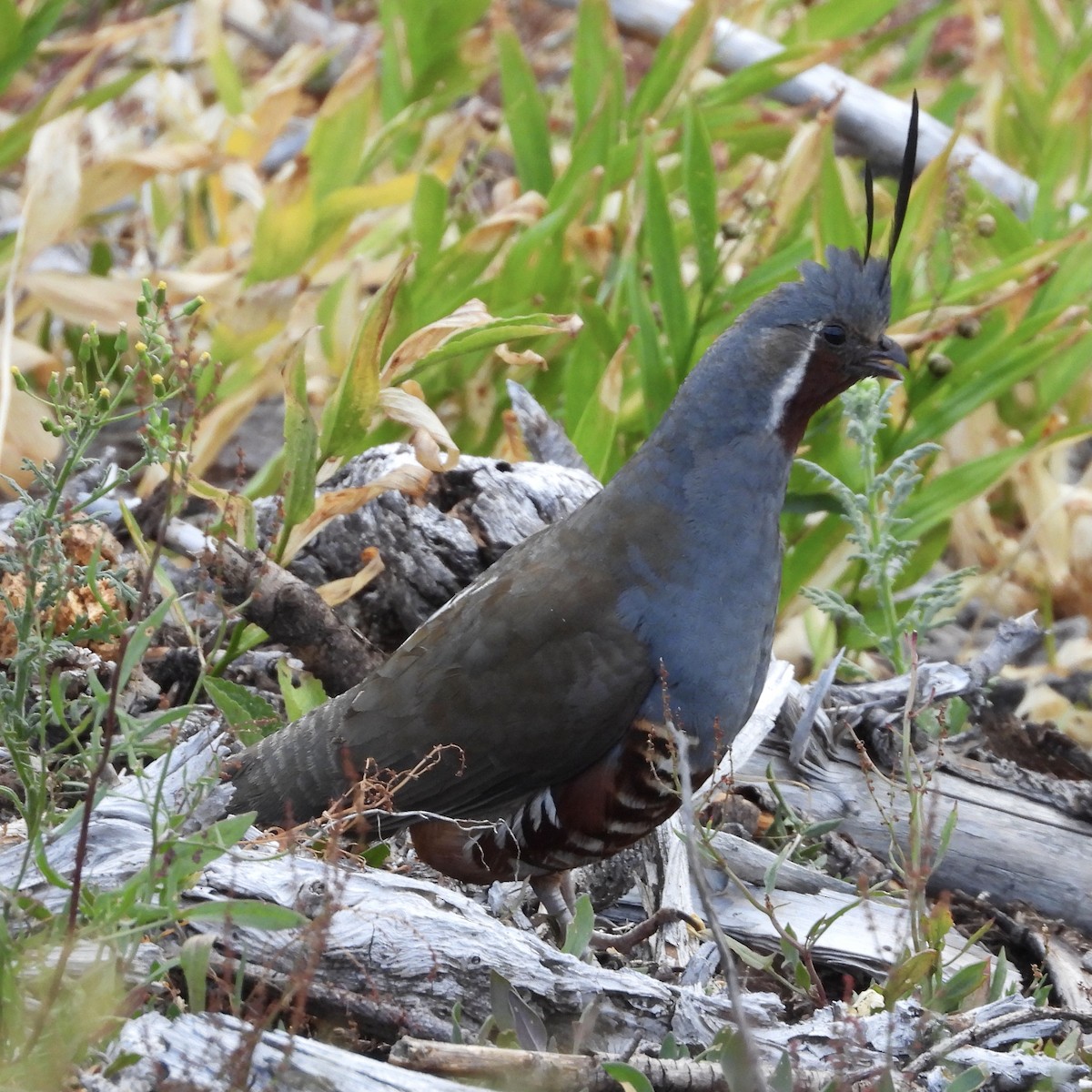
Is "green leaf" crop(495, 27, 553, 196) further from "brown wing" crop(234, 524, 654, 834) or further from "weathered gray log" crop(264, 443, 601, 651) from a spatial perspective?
"brown wing" crop(234, 524, 654, 834)

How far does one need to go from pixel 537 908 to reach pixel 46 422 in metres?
1.88

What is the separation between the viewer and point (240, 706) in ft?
11.8

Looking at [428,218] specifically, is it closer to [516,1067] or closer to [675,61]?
[675,61]

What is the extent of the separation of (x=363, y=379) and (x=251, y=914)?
1.97 meters

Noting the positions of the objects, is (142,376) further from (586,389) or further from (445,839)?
(445,839)

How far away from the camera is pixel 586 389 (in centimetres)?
489

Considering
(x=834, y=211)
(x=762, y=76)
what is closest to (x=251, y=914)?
(x=834, y=211)

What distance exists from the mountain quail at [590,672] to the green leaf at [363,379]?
0.66m

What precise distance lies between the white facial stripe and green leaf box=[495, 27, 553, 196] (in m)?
2.35

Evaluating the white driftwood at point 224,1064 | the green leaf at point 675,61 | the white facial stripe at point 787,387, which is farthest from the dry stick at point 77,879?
the green leaf at point 675,61

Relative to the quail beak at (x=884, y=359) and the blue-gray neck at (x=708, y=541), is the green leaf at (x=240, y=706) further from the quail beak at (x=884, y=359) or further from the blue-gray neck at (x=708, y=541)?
the quail beak at (x=884, y=359)

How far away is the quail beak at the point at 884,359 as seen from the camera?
3.68m

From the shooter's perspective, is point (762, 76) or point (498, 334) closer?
point (498, 334)

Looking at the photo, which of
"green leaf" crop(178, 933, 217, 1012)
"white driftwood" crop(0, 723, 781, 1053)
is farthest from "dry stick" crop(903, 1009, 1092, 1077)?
"green leaf" crop(178, 933, 217, 1012)
